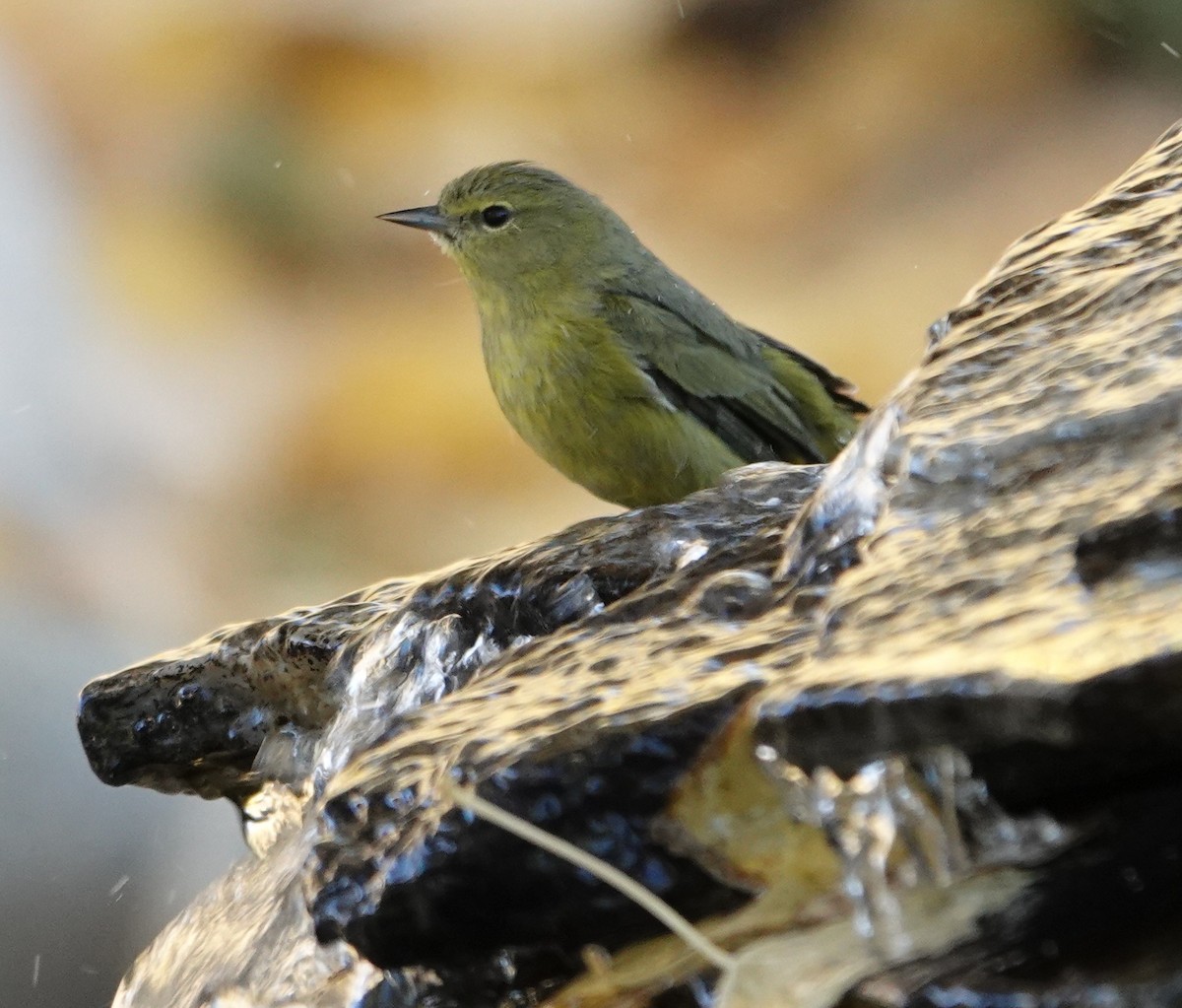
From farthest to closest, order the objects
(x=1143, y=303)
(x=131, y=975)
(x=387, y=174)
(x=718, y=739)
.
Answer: (x=387, y=174) → (x=131, y=975) → (x=1143, y=303) → (x=718, y=739)

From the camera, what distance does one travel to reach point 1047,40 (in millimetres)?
11094

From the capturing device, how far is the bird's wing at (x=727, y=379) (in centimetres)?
529

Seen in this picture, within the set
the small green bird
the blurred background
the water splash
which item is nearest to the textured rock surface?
the water splash

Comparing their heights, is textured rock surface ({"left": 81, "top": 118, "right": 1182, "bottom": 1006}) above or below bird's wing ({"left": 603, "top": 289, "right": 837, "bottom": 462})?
below

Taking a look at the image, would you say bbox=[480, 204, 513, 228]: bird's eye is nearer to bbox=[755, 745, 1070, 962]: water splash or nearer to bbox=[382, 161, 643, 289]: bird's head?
bbox=[382, 161, 643, 289]: bird's head

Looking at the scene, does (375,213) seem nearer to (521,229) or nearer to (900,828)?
(521,229)

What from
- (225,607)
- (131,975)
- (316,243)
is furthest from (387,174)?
(131,975)

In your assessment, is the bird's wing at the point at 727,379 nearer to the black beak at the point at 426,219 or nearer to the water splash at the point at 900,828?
the black beak at the point at 426,219

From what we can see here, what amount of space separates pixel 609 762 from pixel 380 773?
507mm

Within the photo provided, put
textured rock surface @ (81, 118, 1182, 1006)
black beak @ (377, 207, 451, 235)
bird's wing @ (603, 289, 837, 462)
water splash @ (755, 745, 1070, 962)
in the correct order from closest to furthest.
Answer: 1. textured rock surface @ (81, 118, 1182, 1006)
2. water splash @ (755, 745, 1070, 962)
3. bird's wing @ (603, 289, 837, 462)
4. black beak @ (377, 207, 451, 235)

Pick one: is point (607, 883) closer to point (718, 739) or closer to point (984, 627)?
point (718, 739)

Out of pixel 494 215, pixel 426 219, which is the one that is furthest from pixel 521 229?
pixel 426 219

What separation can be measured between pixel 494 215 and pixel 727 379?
942 millimetres

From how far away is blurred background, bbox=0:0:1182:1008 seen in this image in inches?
434
